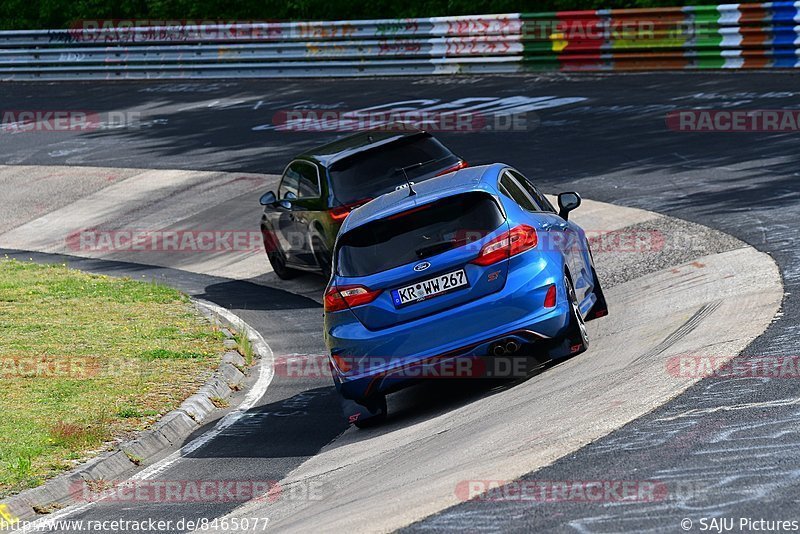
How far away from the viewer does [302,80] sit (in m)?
32.2

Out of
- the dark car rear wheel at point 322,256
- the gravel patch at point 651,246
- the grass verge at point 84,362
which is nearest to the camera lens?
the grass verge at point 84,362

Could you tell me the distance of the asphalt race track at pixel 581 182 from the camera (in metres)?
6.61

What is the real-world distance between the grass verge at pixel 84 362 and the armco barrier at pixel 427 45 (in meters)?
12.8

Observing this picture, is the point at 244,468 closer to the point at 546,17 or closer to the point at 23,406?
the point at 23,406

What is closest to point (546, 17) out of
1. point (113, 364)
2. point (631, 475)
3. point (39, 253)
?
point (39, 253)

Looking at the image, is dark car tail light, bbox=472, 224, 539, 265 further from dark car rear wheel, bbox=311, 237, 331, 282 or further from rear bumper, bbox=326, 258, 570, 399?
dark car rear wheel, bbox=311, 237, 331, 282

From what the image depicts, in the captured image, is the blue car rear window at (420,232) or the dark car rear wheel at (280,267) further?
the dark car rear wheel at (280,267)

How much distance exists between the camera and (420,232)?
9453mm

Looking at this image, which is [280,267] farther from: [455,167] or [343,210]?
[455,167]

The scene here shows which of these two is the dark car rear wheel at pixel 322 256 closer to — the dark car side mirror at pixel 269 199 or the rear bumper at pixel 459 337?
the dark car side mirror at pixel 269 199

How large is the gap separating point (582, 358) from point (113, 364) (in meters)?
4.96

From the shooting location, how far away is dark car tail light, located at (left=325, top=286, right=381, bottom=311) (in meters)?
9.32

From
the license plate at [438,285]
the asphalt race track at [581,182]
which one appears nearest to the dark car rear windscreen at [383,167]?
the asphalt race track at [581,182]

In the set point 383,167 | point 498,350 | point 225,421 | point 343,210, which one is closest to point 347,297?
point 498,350
